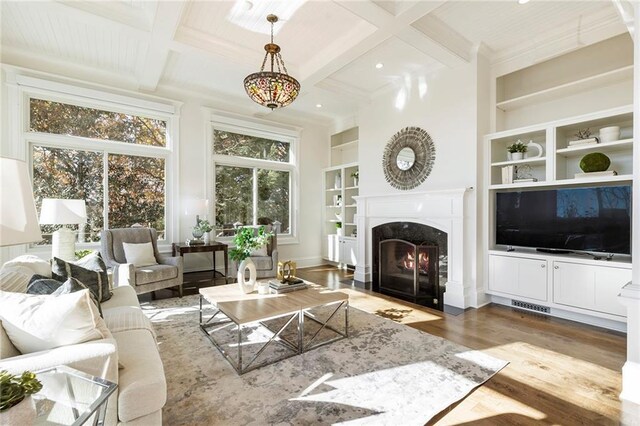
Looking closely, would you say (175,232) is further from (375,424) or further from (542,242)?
(542,242)

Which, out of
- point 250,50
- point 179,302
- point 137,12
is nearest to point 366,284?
point 179,302

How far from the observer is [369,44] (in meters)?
3.41

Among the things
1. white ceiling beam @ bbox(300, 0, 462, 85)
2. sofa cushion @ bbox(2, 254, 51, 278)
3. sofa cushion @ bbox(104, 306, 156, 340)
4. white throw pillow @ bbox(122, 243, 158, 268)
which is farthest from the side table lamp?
white ceiling beam @ bbox(300, 0, 462, 85)

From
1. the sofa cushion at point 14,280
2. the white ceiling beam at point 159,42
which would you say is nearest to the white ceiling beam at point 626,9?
the white ceiling beam at point 159,42

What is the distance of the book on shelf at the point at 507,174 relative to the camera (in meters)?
3.77

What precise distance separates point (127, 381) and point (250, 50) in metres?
3.79

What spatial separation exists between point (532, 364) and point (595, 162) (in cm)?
226

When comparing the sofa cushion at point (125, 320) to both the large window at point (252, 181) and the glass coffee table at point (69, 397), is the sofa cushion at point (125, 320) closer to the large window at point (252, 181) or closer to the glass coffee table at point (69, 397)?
the glass coffee table at point (69, 397)

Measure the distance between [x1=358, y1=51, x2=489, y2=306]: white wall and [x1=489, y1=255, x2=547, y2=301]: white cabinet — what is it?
0.27 meters

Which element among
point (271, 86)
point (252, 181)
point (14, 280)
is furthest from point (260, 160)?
point (14, 280)

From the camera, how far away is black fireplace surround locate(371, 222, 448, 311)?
4113 mm

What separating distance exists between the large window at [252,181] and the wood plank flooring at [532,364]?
2930mm

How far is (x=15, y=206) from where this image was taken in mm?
1159

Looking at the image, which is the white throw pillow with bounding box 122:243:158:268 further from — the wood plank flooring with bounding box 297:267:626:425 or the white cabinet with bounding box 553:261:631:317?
the white cabinet with bounding box 553:261:631:317
